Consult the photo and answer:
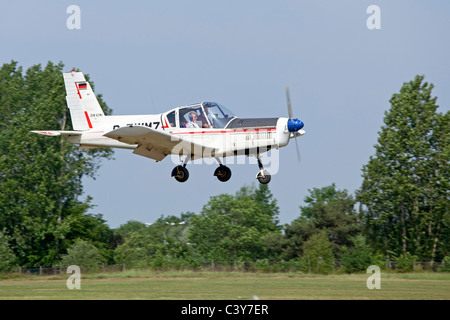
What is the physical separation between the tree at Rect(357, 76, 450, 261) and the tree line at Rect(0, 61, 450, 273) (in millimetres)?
61

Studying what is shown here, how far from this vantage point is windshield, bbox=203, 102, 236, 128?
57.3 ft

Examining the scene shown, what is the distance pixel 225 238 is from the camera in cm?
5091

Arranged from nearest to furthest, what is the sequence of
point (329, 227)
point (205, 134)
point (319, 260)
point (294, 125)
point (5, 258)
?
point (294, 125)
point (205, 134)
point (319, 260)
point (5, 258)
point (329, 227)

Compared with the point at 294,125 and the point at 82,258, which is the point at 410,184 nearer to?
the point at 82,258

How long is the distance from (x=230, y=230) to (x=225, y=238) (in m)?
1.29

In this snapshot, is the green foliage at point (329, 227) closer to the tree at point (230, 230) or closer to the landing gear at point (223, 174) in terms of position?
the tree at point (230, 230)

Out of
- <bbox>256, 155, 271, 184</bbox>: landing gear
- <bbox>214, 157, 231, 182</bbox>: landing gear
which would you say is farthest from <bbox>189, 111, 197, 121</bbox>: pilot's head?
<bbox>256, 155, 271, 184</bbox>: landing gear

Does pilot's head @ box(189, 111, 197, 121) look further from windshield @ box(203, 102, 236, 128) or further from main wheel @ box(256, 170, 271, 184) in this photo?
main wheel @ box(256, 170, 271, 184)

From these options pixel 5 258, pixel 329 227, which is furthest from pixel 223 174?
pixel 329 227

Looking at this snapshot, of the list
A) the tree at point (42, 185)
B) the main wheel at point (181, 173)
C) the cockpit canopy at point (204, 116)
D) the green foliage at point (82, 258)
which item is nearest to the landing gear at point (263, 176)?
the cockpit canopy at point (204, 116)

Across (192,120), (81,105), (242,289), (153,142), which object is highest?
(81,105)

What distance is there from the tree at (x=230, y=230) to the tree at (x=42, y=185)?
34.9 feet

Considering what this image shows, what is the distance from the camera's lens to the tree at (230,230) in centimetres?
5003
